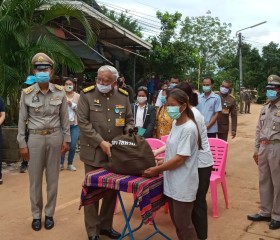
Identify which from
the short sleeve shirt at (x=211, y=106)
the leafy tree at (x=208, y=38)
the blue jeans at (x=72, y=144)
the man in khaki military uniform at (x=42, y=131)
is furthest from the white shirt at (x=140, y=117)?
the leafy tree at (x=208, y=38)

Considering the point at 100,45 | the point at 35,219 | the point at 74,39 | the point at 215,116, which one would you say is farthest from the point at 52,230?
the point at 100,45

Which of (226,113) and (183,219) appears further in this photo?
(226,113)

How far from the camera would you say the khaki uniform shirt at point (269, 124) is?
448cm

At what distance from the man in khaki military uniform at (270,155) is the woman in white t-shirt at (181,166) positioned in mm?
1548

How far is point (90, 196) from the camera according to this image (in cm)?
370

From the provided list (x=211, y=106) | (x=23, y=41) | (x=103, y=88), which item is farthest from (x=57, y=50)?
(x=103, y=88)

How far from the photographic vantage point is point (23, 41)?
24.2ft

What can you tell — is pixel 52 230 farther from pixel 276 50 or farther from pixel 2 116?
pixel 276 50

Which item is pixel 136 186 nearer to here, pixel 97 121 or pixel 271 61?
pixel 97 121

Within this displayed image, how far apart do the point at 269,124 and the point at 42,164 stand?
2.70 m

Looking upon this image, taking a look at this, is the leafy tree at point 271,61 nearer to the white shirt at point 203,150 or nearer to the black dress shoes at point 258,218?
the black dress shoes at point 258,218

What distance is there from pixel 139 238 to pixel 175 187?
3.79 feet

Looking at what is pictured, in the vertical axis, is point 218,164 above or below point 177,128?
below

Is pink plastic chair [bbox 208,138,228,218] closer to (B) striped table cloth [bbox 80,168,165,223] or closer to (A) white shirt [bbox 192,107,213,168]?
(A) white shirt [bbox 192,107,213,168]
